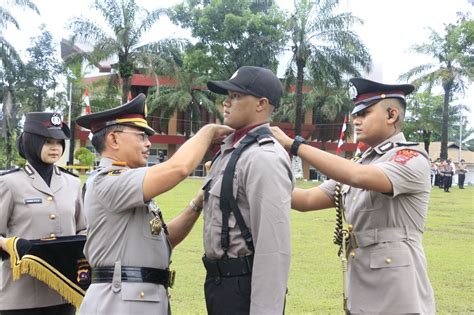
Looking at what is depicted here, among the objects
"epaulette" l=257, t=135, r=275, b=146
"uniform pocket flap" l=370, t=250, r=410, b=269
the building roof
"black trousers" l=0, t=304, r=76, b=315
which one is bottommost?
the building roof

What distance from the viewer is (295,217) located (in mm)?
14906

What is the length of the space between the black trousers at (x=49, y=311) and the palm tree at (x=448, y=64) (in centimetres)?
3539

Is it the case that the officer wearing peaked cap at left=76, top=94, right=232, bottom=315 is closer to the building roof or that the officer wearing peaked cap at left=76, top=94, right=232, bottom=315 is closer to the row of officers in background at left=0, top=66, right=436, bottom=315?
the row of officers in background at left=0, top=66, right=436, bottom=315

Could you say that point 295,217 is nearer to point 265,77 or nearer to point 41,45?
point 265,77

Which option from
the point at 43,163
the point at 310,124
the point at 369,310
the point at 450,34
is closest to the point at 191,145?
the point at 369,310

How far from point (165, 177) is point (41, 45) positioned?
4255 cm

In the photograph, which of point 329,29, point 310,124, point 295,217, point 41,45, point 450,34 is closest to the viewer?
point 295,217

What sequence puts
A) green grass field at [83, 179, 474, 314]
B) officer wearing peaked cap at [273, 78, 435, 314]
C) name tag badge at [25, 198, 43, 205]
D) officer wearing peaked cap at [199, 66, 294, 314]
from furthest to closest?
green grass field at [83, 179, 474, 314] < name tag badge at [25, 198, 43, 205] < officer wearing peaked cap at [273, 78, 435, 314] < officer wearing peaked cap at [199, 66, 294, 314]

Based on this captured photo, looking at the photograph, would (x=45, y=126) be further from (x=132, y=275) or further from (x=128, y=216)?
(x=132, y=275)

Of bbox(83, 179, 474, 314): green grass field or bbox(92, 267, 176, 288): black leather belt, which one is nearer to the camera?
bbox(92, 267, 176, 288): black leather belt

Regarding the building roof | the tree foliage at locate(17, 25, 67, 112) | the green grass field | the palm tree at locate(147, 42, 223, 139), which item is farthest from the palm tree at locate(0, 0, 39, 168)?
the building roof

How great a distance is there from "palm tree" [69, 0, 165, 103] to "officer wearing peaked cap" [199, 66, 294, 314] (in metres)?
29.2

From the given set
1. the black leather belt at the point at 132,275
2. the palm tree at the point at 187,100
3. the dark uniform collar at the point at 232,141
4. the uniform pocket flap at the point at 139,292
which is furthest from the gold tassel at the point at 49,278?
the palm tree at the point at 187,100

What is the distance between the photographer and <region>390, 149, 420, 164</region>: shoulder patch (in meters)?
3.28
